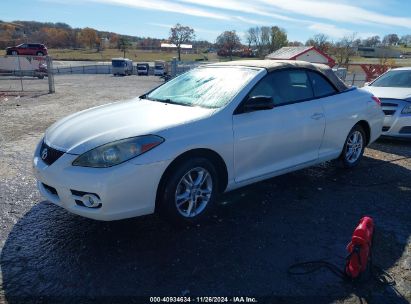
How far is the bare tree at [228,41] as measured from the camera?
102m

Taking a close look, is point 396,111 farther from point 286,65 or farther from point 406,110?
point 286,65

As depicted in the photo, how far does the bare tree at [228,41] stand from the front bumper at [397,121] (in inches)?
3662

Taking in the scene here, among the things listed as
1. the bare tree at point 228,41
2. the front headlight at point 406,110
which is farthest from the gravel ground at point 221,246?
the bare tree at point 228,41

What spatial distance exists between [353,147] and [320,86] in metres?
1.24

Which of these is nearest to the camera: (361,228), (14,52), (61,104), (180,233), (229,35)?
(361,228)

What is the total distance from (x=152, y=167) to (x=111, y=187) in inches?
15.3

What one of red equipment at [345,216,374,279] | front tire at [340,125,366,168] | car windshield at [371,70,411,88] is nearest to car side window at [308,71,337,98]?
front tire at [340,125,366,168]

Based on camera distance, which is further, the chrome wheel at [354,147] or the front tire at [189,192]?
the chrome wheel at [354,147]

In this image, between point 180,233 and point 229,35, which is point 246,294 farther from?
point 229,35

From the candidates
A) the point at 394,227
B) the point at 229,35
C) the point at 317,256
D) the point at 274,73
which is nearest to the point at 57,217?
the point at 317,256

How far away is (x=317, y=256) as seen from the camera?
334 cm

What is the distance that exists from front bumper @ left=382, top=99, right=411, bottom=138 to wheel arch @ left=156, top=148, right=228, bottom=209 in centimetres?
512

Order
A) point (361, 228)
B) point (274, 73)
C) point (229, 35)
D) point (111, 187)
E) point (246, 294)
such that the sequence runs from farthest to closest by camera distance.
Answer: point (229, 35), point (274, 73), point (111, 187), point (361, 228), point (246, 294)

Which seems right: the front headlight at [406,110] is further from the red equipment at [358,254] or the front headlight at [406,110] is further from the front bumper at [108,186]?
the front bumper at [108,186]
